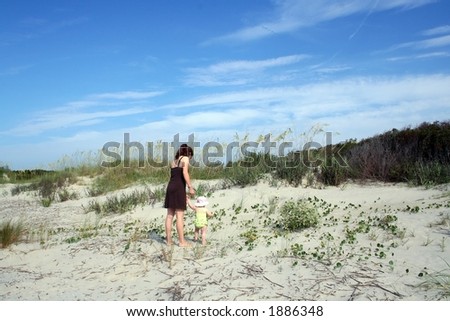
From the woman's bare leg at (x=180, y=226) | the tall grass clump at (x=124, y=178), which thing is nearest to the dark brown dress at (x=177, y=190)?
the woman's bare leg at (x=180, y=226)

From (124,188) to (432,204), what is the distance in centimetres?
1000

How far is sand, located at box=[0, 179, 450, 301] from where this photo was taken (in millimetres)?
5527

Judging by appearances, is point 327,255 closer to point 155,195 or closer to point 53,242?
point 53,242

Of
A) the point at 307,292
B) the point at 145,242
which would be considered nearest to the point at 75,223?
the point at 145,242

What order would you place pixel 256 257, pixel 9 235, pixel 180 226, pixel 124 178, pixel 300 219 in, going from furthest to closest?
pixel 124 178 → pixel 9 235 → pixel 300 219 → pixel 180 226 → pixel 256 257

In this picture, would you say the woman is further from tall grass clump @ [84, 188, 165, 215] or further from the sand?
tall grass clump @ [84, 188, 165, 215]

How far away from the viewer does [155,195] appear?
12664 mm

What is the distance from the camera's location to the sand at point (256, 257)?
5527mm

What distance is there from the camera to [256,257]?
6.81 metres

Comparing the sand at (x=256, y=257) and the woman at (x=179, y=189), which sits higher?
the woman at (x=179, y=189)

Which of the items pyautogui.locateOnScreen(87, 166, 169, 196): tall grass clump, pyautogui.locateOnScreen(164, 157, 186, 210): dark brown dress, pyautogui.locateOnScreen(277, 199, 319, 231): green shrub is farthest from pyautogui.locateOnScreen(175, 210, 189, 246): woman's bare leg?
pyautogui.locateOnScreen(87, 166, 169, 196): tall grass clump

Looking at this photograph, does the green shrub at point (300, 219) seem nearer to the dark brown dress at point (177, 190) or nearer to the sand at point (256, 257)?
the sand at point (256, 257)

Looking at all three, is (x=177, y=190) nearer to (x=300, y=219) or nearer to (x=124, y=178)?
(x=300, y=219)

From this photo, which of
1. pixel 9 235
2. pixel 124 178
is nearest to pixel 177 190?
pixel 9 235
